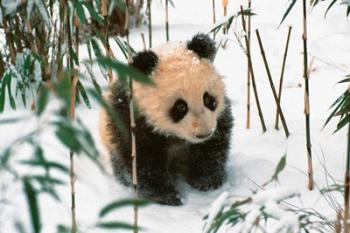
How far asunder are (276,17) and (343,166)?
7.26ft

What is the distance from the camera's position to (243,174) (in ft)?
8.79

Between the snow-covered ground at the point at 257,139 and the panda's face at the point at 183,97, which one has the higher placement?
the panda's face at the point at 183,97

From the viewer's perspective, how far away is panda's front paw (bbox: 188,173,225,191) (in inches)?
104

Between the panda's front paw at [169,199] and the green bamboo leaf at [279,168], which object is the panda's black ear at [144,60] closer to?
the panda's front paw at [169,199]

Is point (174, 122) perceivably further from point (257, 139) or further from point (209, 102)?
point (257, 139)

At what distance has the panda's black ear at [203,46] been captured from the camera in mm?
2538

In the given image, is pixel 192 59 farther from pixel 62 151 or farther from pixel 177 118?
pixel 62 151

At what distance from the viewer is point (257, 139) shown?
2.95 m

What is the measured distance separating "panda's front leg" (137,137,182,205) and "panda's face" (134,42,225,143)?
9cm

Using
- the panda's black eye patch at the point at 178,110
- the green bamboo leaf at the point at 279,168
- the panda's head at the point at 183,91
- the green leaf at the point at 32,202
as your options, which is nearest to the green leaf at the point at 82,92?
the panda's head at the point at 183,91

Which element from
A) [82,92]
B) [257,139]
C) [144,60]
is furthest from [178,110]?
[257,139]

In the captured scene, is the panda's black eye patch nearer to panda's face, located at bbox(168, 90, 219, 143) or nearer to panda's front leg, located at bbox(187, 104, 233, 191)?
panda's face, located at bbox(168, 90, 219, 143)

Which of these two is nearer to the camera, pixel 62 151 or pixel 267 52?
pixel 62 151

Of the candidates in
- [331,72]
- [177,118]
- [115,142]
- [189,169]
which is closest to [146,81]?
[177,118]
